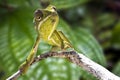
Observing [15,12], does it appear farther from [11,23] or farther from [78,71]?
[78,71]

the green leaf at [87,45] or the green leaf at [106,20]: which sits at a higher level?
the green leaf at [106,20]

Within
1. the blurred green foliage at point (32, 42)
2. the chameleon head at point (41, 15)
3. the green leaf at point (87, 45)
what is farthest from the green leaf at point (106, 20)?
the chameleon head at point (41, 15)

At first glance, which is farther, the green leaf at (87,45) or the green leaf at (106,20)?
the green leaf at (106,20)

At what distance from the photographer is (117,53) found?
164 cm

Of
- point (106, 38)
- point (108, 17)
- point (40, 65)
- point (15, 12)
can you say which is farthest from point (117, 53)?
point (40, 65)

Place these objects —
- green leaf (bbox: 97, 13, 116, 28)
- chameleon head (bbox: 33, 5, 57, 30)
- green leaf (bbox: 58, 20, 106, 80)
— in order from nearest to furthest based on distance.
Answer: chameleon head (bbox: 33, 5, 57, 30), green leaf (bbox: 58, 20, 106, 80), green leaf (bbox: 97, 13, 116, 28)

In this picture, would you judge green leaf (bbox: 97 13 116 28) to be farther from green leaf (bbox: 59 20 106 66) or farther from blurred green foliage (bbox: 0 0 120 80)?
green leaf (bbox: 59 20 106 66)

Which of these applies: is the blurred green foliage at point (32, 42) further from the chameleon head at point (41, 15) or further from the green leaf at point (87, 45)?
the chameleon head at point (41, 15)

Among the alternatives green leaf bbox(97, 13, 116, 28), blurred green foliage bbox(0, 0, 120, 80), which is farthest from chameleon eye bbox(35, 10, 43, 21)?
green leaf bbox(97, 13, 116, 28)

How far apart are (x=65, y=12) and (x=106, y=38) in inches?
10.2

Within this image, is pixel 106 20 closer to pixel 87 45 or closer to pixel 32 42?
pixel 87 45

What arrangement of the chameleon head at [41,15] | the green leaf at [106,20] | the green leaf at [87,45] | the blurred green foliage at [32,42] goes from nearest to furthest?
1. the chameleon head at [41,15]
2. the blurred green foliage at [32,42]
3. the green leaf at [87,45]
4. the green leaf at [106,20]

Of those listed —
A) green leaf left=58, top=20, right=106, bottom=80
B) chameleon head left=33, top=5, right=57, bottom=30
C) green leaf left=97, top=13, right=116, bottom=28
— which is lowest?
green leaf left=58, top=20, right=106, bottom=80

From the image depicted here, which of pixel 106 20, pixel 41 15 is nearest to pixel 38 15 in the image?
pixel 41 15
